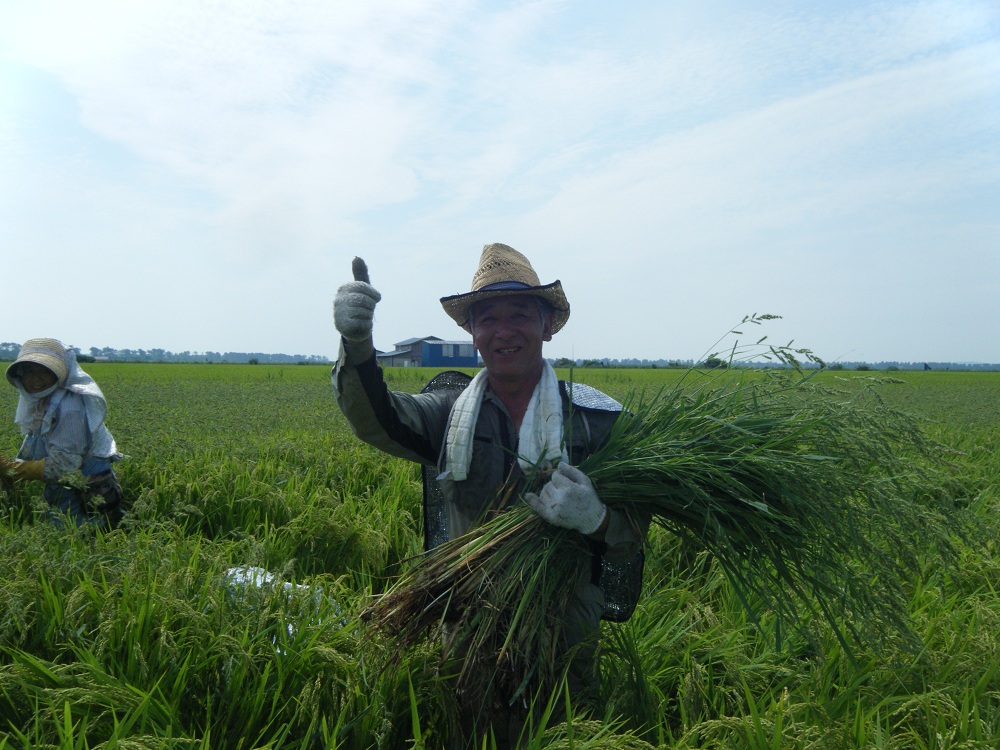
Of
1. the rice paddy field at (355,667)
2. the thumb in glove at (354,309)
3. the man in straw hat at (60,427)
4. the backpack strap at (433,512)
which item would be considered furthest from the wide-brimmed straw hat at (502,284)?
the man in straw hat at (60,427)

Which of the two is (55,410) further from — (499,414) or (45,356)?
(499,414)

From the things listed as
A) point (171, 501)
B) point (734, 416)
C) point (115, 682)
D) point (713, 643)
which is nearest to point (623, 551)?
point (734, 416)

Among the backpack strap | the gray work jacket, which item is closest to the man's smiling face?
the gray work jacket

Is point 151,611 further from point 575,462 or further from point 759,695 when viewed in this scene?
point 759,695

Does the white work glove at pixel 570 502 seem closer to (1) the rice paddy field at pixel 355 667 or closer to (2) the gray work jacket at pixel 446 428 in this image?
(2) the gray work jacket at pixel 446 428

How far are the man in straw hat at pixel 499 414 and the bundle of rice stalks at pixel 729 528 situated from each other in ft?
0.46

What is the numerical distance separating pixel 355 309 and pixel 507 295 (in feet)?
1.89

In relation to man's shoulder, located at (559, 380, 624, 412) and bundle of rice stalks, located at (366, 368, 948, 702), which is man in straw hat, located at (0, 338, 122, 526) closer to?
bundle of rice stalks, located at (366, 368, 948, 702)

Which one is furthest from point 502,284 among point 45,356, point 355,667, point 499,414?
point 45,356

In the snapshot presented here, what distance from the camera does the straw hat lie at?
410 cm

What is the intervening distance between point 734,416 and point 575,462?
0.55 metres

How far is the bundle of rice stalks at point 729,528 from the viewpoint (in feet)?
6.29

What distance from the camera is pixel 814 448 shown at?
204cm

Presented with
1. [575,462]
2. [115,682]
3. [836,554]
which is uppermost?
[575,462]
